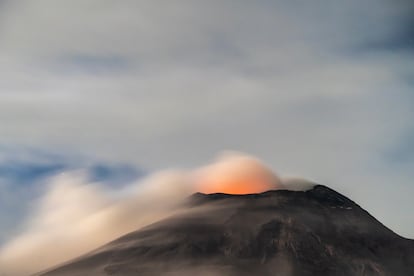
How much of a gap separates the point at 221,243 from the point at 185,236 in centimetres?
1401

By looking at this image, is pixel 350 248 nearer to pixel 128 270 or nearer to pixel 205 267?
pixel 205 267

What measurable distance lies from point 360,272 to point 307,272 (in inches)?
744

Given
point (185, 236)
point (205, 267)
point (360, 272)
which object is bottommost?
point (360, 272)

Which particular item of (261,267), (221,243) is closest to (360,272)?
(261,267)

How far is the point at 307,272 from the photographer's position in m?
176

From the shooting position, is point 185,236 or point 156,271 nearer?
point 156,271

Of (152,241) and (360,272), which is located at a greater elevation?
(152,241)

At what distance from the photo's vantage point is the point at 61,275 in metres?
170

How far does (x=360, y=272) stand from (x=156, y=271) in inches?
2637

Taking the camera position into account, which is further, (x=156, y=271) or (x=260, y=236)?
(x=260, y=236)

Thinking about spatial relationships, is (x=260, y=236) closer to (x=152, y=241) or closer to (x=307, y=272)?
(x=307, y=272)

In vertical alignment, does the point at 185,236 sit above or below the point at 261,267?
above

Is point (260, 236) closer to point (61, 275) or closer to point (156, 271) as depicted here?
point (156, 271)

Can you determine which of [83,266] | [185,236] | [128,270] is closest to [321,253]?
[185,236]
